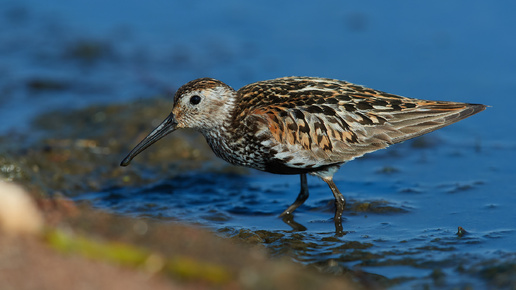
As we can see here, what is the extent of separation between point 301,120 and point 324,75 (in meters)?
4.83

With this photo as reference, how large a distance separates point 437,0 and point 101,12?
7.96 m

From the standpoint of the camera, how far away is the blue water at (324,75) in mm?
8719

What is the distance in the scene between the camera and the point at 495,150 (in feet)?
35.2

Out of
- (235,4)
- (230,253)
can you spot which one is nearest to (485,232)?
(230,253)

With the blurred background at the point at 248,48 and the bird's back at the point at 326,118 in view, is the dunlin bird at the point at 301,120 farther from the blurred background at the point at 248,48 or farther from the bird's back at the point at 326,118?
the blurred background at the point at 248,48

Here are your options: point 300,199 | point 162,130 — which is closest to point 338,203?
point 300,199

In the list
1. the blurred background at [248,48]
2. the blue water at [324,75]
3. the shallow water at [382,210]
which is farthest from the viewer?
the blurred background at [248,48]

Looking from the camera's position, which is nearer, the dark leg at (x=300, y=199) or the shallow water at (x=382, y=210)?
the shallow water at (x=382, y=210)

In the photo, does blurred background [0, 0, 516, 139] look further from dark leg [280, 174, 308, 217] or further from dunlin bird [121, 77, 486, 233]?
dark leg [280, 174, 308, 217]

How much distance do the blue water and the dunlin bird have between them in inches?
38.2

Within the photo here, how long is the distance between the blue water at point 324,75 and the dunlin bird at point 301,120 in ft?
3.19

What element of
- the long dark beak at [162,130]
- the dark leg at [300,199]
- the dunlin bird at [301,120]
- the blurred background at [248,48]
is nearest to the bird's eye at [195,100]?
the dunlin bird at [301,120]

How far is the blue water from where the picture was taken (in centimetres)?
872

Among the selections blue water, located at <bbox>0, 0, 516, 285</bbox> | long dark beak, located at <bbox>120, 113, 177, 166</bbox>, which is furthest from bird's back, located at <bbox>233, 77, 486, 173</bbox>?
blue water, located at <bbox>0, 0, 516, 285</bbox>
